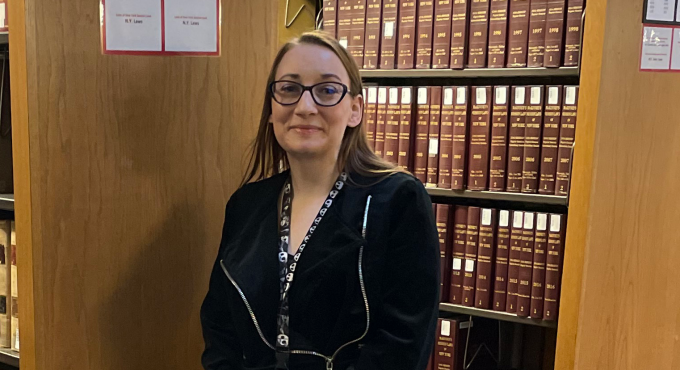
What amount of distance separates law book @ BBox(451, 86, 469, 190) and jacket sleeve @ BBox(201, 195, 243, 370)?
99cm

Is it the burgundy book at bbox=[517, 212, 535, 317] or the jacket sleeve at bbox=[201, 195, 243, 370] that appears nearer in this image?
the jacket sleeve at bbox=[201, 195, 243, 370]

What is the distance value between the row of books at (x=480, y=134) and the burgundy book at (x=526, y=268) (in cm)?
12

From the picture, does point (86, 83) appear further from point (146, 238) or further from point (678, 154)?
point (678, 154)

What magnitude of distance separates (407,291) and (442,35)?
113 cm

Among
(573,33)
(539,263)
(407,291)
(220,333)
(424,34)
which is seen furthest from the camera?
(424,34)

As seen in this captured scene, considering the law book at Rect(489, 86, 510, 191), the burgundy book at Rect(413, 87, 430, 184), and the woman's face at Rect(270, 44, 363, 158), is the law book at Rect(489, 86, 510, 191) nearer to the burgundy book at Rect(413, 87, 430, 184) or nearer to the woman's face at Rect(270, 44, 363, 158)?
the burgundy book at Rect(413, 87, 430, 184)

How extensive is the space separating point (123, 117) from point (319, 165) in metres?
0.41

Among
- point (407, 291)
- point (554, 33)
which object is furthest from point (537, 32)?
point (407, 291)

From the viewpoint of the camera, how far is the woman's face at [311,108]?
1.14m

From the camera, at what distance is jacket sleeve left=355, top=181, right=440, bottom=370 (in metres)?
1.08

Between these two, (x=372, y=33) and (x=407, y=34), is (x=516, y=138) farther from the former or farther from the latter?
(x=372, y=33)

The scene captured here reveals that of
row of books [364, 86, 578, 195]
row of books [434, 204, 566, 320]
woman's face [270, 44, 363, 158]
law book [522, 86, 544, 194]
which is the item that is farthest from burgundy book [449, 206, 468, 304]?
woman's face [270, 44, 363, 158]

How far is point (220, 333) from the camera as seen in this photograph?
4.01 ft

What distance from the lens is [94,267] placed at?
1240 millimetres
